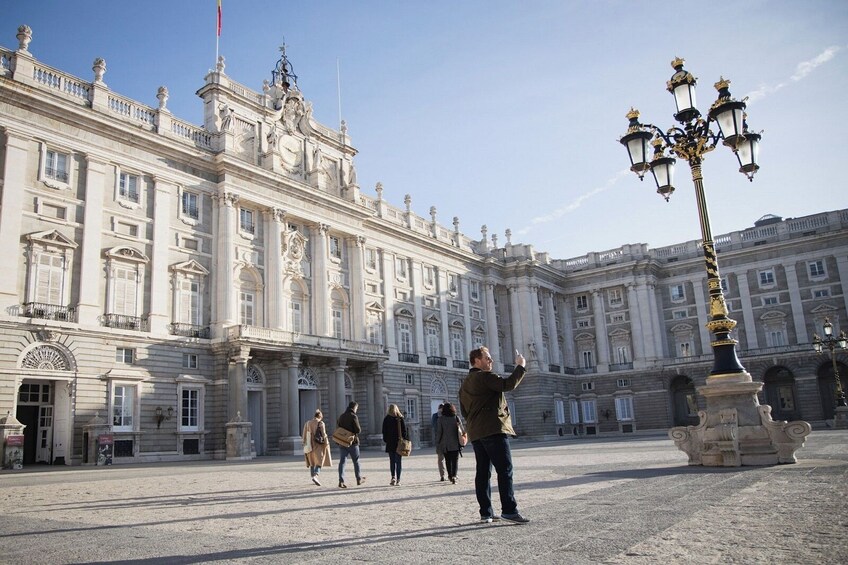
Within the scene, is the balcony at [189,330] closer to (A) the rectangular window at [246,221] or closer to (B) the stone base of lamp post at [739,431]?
(A) the rectangular window at [246,221]

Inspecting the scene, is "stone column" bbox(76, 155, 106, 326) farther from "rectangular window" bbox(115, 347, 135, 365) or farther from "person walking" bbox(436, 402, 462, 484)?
"person walking" bbox(436, 402, 462, 484)

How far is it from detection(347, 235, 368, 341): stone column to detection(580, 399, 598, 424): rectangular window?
2819 centimetres

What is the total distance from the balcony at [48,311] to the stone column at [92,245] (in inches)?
11.9

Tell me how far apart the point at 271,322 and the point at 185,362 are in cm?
518

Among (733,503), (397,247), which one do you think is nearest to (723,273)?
(397,247)

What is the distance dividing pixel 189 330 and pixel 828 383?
4743 cm

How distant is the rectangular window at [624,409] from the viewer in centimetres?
5884

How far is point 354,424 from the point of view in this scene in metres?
14.4

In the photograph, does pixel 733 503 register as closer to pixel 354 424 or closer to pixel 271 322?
pixel 354 424

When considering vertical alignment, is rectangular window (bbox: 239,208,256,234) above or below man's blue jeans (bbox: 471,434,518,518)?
above

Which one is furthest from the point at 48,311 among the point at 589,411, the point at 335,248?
the point at 589,411

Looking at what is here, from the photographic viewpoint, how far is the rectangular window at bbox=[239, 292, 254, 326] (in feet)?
113

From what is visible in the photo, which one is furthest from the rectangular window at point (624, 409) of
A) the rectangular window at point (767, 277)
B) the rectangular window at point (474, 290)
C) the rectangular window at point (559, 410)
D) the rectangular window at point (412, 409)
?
the rectangular window at point (412, 409)


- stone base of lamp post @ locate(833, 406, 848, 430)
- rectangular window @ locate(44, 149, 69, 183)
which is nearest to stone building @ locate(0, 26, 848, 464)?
rectangular window @ locate(44, 149, 69, 183)
